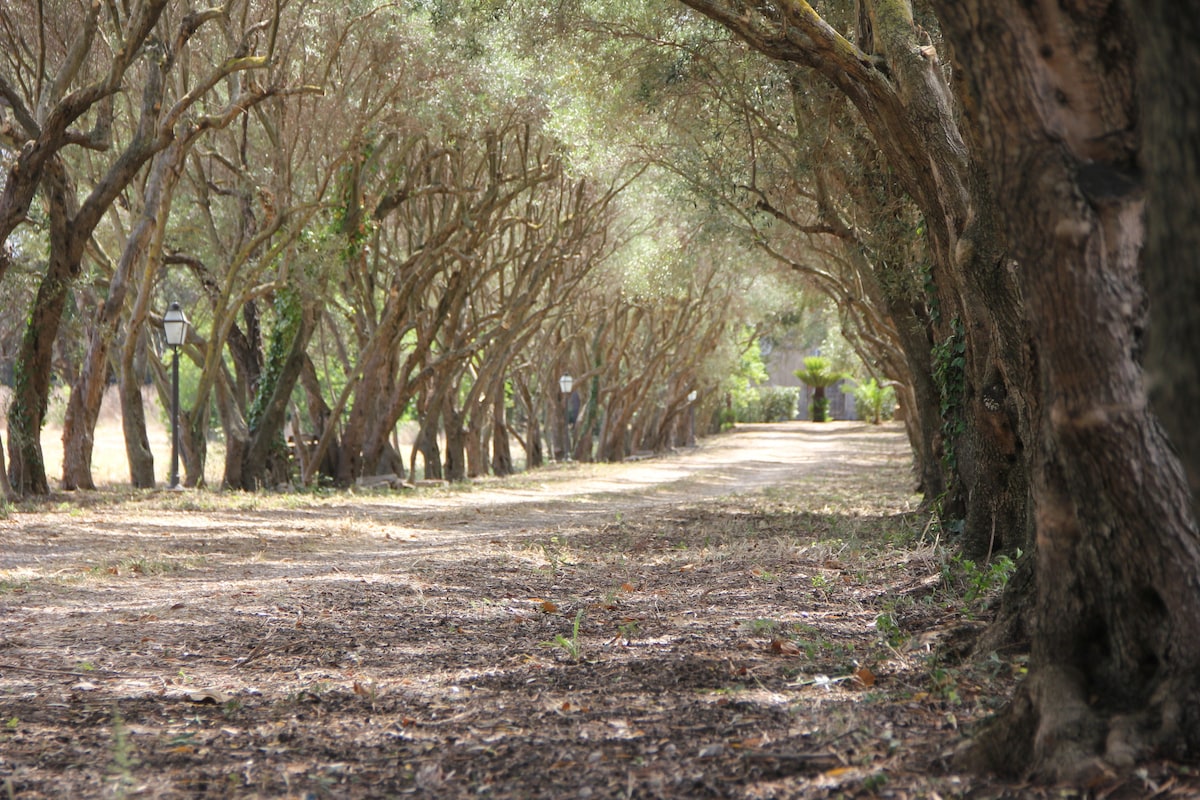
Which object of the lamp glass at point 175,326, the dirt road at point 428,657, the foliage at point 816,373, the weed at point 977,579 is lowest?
the dirt road at point 428,657

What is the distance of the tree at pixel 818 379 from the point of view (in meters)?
→ 65.5

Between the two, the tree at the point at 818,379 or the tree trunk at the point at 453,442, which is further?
the tree at the point at 818,379

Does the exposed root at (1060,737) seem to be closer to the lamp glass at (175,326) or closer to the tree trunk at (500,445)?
the lamp glass at (175,326)

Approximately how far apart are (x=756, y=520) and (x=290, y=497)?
7.02 m

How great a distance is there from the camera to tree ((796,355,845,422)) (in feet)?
215

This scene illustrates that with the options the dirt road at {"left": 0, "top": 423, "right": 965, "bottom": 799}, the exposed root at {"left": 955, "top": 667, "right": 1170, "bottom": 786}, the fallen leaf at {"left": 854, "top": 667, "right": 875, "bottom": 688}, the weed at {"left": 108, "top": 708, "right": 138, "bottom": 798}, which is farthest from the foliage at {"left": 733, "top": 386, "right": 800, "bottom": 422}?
the exposed root at {"left": 955, "top": 667, "right": 1170, "bottom": 786}

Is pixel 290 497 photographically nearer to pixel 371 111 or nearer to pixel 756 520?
pixel 371 111

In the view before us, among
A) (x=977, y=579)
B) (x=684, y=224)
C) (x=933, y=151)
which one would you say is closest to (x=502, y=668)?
(x=977, y=579)

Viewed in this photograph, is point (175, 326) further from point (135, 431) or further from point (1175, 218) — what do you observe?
point (1175, 218)

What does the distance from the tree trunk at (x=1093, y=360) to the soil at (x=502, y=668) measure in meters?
0.20

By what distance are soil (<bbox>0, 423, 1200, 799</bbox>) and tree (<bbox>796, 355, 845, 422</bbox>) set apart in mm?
55829

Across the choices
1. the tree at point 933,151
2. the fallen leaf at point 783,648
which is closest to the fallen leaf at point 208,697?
the fallen leaf at point 783,648

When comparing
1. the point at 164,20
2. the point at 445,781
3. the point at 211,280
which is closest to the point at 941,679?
the point at 445,781

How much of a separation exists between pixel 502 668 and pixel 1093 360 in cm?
289
